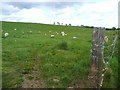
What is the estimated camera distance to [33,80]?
40.6 feet

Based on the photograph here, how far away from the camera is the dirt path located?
11.7m

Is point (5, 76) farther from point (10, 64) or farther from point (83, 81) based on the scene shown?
point (83, 81)

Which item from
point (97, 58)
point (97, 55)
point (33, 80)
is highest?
point (97, 55)

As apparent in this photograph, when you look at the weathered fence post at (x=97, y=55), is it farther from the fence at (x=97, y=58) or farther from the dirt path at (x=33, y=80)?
the dirt path at (x=33, y=80)

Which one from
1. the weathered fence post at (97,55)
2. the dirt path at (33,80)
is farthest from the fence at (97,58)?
the dirt path at (33,80)

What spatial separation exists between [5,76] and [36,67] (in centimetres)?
213

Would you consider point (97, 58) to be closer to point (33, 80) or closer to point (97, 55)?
point (97, 55)

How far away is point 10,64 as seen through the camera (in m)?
15.0

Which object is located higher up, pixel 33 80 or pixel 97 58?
pixel 97 58

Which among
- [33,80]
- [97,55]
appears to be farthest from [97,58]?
[33,80]

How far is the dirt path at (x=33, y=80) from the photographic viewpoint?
1171 centimetres

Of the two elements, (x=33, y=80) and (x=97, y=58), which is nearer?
(x=33, y=80)

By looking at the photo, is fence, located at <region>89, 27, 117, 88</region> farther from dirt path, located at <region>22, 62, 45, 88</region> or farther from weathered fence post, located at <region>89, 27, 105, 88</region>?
dirt path, located at <region>22, 62, 45, 88</region>

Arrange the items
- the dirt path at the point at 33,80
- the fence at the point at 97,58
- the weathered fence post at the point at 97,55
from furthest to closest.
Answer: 1. the weathered fence post at the point at 97,55
2. the fence at the point at 97,58
3. the dirt path at the point at 33,80
